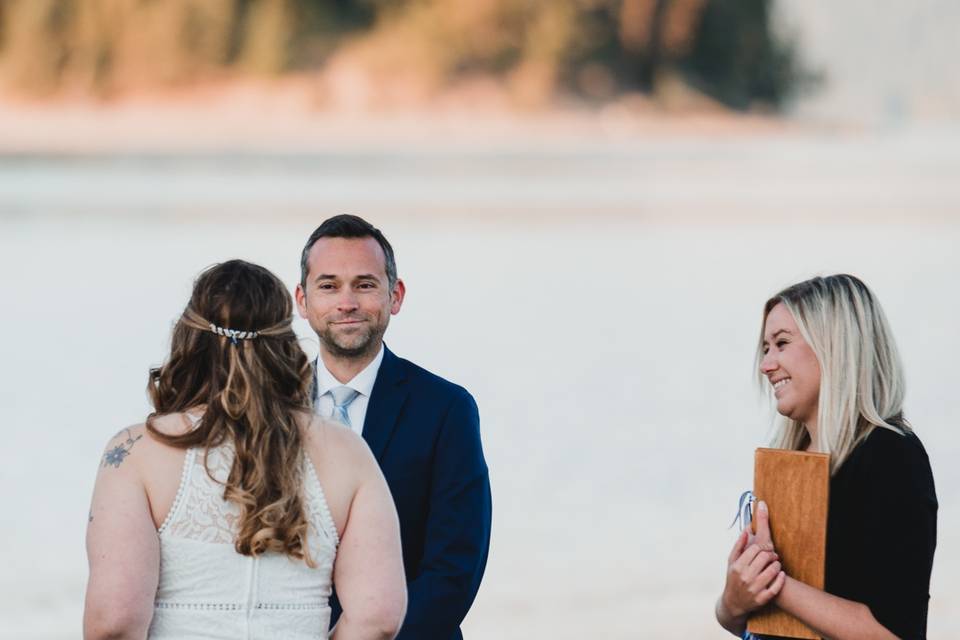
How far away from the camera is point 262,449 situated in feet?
7.39

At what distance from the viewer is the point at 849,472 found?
249 centimetres

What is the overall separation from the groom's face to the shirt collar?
0.03 meters

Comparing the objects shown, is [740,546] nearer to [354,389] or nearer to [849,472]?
[849,472]

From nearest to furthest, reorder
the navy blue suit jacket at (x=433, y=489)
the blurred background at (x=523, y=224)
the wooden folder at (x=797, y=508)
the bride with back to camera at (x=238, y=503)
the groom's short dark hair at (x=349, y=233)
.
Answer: the bride with back to camera at (x=238, y=503), the wooden folder at (x=797, y=508), the navy blue suit jacket at (x=433, y=489), the groom's short dark hair at (x=349, y=233), the blurred background at (x=523, y=224)

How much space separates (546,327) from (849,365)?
11201 millimetres

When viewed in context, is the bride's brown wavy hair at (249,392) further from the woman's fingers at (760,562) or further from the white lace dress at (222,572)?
the woman's fingers at (760,562)

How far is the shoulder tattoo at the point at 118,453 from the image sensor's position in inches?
88.0

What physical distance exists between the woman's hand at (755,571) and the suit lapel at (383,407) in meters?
0.74

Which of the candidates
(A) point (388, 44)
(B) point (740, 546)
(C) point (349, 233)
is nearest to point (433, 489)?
(C) point (349, 233)

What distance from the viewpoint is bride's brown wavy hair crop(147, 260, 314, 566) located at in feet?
7.36

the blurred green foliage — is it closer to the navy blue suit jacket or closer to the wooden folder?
the navy blue suit jacket

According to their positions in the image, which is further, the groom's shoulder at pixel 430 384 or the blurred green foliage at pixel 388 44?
the blurred green foliage at pixel 388 44

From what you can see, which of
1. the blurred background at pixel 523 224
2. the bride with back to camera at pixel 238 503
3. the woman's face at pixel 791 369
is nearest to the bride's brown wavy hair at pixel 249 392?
the bride with back to camera at pixel 238 503

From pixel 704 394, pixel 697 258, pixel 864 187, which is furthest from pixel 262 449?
pixel 864 187
